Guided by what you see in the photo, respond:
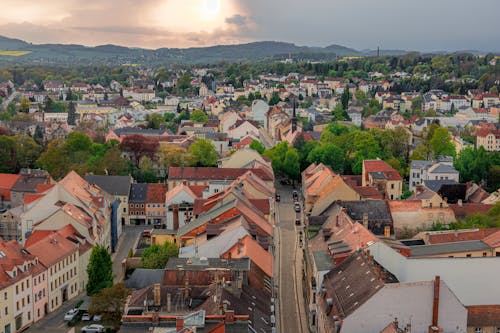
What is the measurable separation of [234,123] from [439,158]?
42570 mm

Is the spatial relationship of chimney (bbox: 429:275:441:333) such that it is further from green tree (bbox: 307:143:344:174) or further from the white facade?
green tree (bbox: 307:143:344:174)

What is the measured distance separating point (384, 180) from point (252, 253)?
98.6ft

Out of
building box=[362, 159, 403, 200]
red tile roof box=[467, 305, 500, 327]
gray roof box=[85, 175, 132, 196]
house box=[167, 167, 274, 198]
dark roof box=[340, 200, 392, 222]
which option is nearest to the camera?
red tile roof box=[467, 305, 500, 327]

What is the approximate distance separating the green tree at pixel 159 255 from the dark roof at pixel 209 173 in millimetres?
22605

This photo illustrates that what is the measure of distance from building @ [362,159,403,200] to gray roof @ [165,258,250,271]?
30558mm

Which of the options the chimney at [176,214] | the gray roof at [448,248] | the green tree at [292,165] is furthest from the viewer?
the green tree at [292,165]

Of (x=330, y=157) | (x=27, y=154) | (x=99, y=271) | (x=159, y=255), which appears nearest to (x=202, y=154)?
(x=330, y=157)

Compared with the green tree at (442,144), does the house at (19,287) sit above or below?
below

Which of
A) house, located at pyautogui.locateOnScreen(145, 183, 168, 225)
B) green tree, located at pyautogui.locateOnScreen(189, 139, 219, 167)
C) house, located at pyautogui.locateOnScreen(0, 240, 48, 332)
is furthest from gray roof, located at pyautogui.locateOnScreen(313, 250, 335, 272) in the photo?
green tree, located at pyautogui.locateOnScreen(189, 139, 219, 167)

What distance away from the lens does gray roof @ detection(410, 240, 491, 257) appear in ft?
124

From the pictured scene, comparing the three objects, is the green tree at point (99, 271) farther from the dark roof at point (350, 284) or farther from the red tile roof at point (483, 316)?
the red tile roof at point (483, 316)

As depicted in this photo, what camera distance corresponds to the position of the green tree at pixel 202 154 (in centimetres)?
7919

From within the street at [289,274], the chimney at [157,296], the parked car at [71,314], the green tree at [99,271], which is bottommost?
the parked car at [71,314]

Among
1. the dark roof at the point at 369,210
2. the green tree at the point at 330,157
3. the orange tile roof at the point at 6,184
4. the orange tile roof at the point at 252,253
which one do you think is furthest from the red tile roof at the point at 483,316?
the orange tile roof at the point at 6,184
